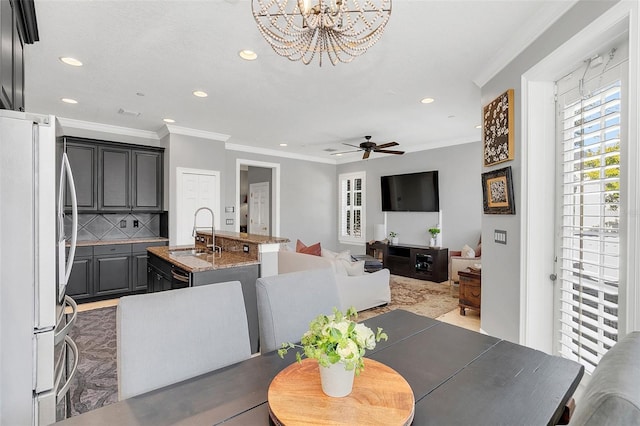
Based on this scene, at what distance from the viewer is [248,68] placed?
3008 millimetres

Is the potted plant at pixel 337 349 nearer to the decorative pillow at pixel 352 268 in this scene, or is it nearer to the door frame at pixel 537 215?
the door frame at pixel 537 215

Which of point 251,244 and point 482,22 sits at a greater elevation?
point 482,22

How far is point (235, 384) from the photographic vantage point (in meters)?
1.07

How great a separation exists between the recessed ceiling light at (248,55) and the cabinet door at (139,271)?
362 cm

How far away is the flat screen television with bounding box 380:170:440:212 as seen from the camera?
20.6 ft

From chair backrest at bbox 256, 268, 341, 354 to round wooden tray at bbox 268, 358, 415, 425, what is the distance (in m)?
0.39

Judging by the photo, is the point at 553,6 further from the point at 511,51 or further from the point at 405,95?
the point at 405,95

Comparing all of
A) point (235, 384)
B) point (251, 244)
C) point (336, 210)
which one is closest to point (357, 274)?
point (251, 244)

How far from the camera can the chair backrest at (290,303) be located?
1.46 meters

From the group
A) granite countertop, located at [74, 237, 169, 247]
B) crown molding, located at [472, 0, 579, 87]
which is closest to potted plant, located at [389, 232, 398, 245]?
crown molding, located at [472, 0, 579, 87]

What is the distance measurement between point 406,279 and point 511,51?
14.7 ft

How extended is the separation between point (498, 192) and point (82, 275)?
531 centimetres

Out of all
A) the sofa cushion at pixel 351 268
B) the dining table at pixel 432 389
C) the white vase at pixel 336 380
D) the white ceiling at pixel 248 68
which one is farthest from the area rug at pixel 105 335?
the white ceiling at pixel 248 68

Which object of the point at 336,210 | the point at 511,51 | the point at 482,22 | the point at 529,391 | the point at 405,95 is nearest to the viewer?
the point at 529,391
